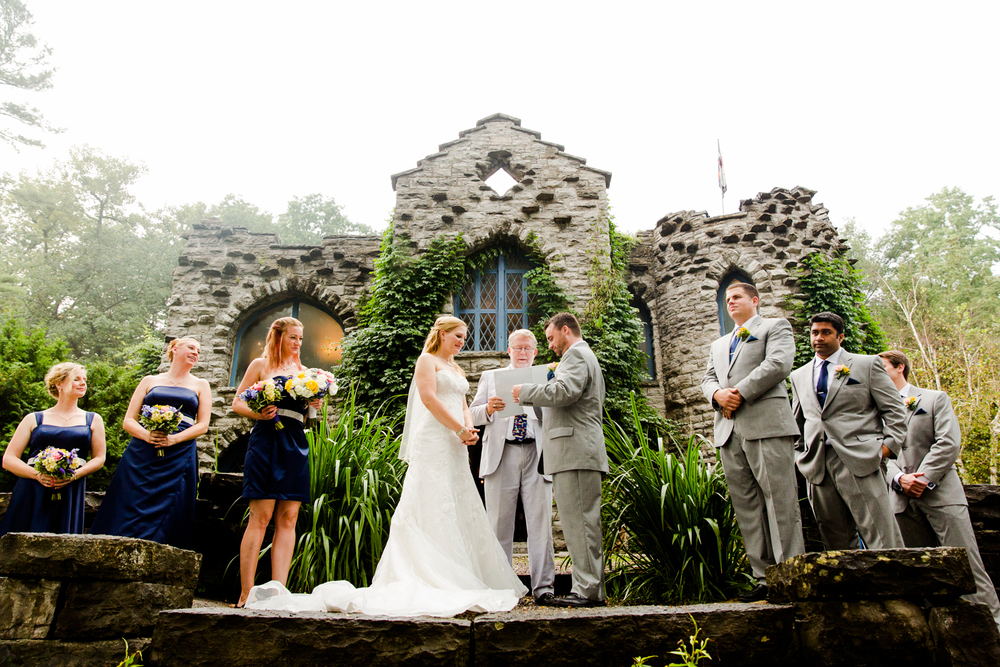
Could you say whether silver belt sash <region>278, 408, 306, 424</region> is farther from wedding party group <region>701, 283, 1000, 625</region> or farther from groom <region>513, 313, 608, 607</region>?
wedding party group <region>701, 283, 1000, 625</region>

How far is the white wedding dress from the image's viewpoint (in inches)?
119

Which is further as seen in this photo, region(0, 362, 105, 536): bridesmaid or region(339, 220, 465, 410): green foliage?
region(339, 220, 465, 410): green foliage

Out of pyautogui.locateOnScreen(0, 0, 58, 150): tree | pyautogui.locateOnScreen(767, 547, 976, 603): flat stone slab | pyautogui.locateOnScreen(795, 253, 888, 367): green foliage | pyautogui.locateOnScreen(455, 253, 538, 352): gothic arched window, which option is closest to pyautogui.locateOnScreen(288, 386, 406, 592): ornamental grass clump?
pyautogui.locateOnScreen(767, 547, 976, 603): flat stone slab

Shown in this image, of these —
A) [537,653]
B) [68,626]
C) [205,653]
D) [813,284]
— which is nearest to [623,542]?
[537,653]

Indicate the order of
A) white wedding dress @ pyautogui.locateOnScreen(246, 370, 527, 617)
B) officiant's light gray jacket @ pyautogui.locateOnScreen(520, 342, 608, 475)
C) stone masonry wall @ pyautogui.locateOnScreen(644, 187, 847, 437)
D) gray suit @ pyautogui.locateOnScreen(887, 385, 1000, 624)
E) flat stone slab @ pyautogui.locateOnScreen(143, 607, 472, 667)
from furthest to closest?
stone masonry wall @ pyautogui.locateOnScreen(644, 187, 847, 437) < gray suit @ pyautogui.locateOnScreen(887, 385, 1000, 624) < officiant's light gray jacket @ pyautogui.locateOnScreen(520, 342, 608, 475) < white wedding dress @ pyautogui.locateOnScreen(246, 370, 527, 617) < flat stone slab @ pyautogui.locateOnScreen(143, 607, 472, 667)

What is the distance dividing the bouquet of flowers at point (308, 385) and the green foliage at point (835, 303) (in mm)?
8411

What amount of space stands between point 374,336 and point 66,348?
5110 mm

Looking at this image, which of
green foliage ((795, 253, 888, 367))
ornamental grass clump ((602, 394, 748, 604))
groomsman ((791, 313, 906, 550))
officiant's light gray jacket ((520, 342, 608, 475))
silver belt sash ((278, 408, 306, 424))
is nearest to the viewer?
groomsman ((791, 313, 906, 550))

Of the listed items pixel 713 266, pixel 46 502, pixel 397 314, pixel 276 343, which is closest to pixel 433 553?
pixel 276 343

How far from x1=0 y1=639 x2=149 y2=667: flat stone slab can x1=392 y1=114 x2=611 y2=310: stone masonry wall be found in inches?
314

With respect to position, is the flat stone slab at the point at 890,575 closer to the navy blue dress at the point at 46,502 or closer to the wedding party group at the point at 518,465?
the wedding party group at the point at 518,465

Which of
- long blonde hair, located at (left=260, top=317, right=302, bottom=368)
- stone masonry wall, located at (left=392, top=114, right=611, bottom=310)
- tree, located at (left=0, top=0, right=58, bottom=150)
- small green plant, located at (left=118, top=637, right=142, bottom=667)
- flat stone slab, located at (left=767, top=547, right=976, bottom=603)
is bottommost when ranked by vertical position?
small green plant, located at (left=118, top=637, right=142, bottom=667)

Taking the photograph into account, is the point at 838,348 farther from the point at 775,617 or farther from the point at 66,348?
the point at 66,348

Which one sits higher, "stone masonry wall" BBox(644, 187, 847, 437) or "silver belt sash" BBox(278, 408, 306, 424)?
"stone masonry wall" BBox(644, 187, 847, 437)
